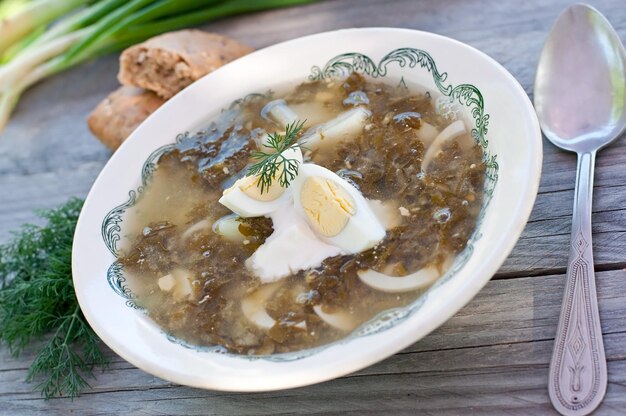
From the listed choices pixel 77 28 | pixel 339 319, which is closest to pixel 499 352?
pixel 339 319

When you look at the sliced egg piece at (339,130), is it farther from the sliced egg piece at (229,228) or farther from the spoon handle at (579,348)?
the spoon handle at (579,348)

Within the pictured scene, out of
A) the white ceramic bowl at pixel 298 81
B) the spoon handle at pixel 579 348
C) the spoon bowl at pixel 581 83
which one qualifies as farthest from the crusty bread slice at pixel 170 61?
the spoon handle at pixel 579 348

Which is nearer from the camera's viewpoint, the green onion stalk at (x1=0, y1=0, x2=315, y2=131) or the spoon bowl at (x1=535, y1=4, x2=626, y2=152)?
the spoon bowl at (x1=535, y1=4, x2=626, y2=152)

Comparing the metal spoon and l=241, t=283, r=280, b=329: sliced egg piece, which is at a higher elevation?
the metal spoon

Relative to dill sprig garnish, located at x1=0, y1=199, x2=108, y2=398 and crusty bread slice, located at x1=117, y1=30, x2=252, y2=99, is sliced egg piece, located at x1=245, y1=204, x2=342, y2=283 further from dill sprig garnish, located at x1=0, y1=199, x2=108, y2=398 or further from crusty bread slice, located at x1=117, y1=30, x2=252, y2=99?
crusty bread slice, located at x1=117, y1=30, x2=252, y2=99

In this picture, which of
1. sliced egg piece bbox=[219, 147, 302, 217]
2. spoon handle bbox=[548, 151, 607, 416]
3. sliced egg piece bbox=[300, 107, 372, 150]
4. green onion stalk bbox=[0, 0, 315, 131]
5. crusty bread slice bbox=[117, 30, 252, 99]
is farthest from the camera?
green onion stalk bbox=[0, 0, 315, 131]

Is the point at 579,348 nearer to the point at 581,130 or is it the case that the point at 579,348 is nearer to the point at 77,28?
the point at 581,130

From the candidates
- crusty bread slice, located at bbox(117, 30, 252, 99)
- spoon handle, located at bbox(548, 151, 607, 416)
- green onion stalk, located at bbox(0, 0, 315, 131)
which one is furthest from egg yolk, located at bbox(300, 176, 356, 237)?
green onion stalk, located at bbox(0, 0, 315, 131)
